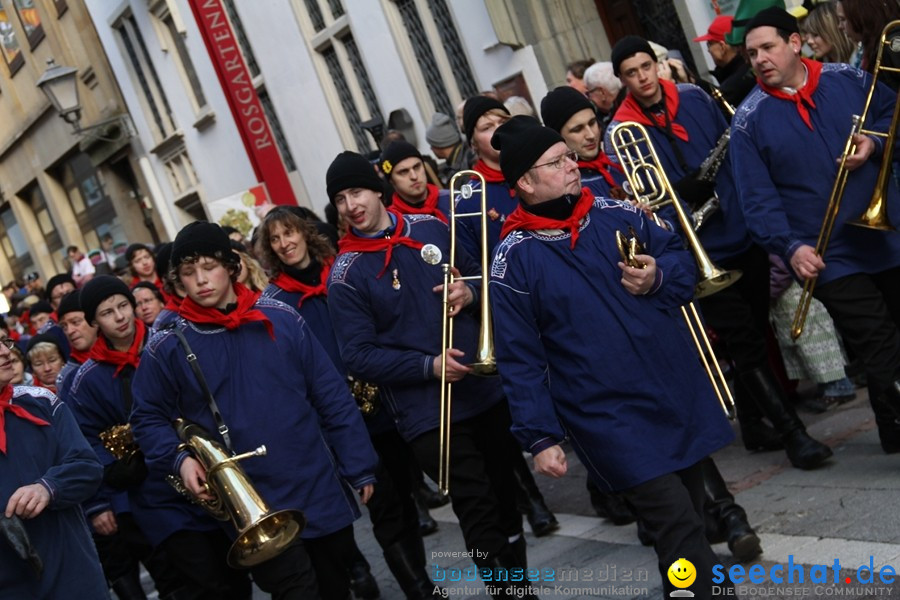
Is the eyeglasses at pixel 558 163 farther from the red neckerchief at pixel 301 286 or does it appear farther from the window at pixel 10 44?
the window at pixel 10 44

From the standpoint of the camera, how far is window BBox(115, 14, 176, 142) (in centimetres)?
2772

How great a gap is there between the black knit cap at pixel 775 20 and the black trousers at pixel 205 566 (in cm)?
347

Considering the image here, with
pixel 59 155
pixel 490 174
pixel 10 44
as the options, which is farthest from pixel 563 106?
pixel 10 44

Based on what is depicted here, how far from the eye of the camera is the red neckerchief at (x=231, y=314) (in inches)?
238

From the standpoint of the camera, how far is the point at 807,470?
7172 millimetres

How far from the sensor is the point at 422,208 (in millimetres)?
7207

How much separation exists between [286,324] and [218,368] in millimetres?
368

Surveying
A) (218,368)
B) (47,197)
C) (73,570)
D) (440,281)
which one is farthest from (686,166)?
(47,197)

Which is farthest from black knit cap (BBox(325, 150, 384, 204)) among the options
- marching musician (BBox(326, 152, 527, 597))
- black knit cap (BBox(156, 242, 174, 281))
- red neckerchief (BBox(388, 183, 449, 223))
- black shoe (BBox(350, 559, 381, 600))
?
black shoe (BBox(350, 559, 381, 600))

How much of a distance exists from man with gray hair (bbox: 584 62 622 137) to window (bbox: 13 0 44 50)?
79.2 feet

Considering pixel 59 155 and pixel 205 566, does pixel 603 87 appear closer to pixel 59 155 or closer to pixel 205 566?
pixel 205 566

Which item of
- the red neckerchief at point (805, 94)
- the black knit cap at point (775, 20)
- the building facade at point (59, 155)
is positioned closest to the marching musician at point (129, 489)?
the red neckerchief at point (805, 94)

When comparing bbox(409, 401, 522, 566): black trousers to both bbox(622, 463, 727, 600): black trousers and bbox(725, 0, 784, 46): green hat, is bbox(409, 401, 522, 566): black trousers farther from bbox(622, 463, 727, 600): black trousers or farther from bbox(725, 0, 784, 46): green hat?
bbox(725, 0, 784, 46): green hat

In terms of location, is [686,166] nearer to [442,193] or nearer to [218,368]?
[442,193]
